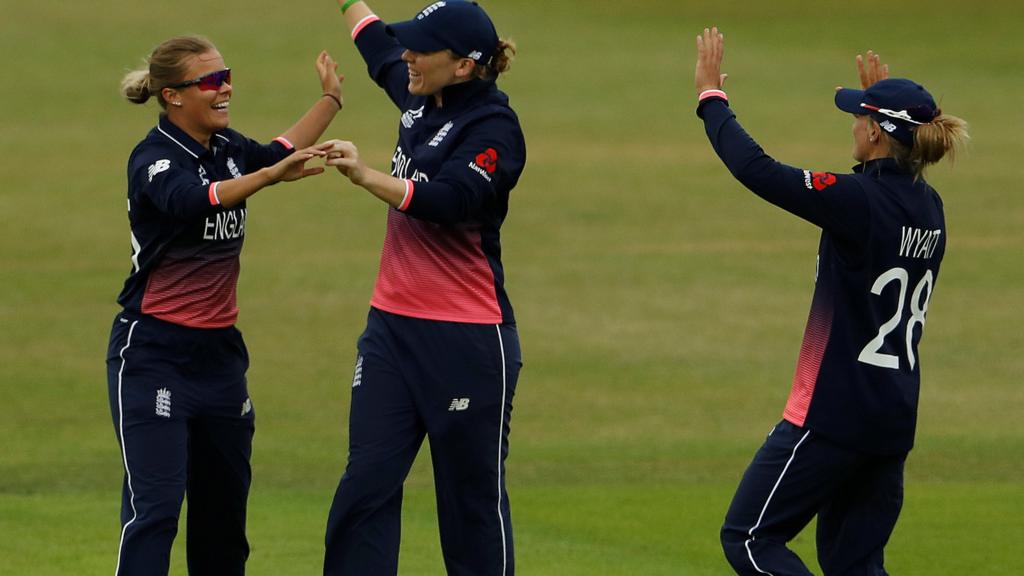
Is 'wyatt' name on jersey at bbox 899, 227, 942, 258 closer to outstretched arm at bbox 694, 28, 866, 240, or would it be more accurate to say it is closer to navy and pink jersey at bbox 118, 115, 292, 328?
outstretched arm at bbox 694, 28, 866, 240

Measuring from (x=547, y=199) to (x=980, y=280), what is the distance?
19.9 ft

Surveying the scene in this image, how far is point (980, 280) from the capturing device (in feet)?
56.0

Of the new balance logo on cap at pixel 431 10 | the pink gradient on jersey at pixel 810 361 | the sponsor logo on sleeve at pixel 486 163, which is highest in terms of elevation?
the new balance logo on cap at pixel 431 10

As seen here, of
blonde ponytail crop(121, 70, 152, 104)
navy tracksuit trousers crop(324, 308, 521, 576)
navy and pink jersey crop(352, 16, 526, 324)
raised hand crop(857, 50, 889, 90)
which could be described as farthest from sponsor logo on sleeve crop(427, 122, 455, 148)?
raised hand crop(857, 50, 889, 90)

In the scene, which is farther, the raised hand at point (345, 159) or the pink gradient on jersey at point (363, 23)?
the pink gradient on jersey at point (363, 23)

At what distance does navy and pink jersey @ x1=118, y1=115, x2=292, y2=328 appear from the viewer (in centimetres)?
677

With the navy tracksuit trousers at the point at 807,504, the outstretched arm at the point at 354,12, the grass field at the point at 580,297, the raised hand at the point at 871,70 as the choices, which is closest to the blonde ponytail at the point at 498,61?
the outstretched arm at the point at 354,12

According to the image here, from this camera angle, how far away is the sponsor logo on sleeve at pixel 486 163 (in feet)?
21.2

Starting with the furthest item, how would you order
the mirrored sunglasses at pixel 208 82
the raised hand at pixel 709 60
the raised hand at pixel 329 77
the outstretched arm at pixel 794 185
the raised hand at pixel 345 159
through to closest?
the raised hand at pixel 329 77 < the mirrored sunglasses at pixel 208 82 < the raised hand at pixel 709 60 < the outstretched arm at pixel 794 185 < the raised hand at pixel 345 159

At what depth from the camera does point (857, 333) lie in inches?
257

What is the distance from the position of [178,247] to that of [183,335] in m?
0.33

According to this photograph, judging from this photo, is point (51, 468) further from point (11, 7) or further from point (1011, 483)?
point (11, 7)

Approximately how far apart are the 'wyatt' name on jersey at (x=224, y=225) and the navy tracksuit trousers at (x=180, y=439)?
36 centimetres

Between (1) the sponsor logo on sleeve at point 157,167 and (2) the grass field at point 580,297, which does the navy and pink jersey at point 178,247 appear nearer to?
(1) the sponsor logo on sleeve at point 157,167
